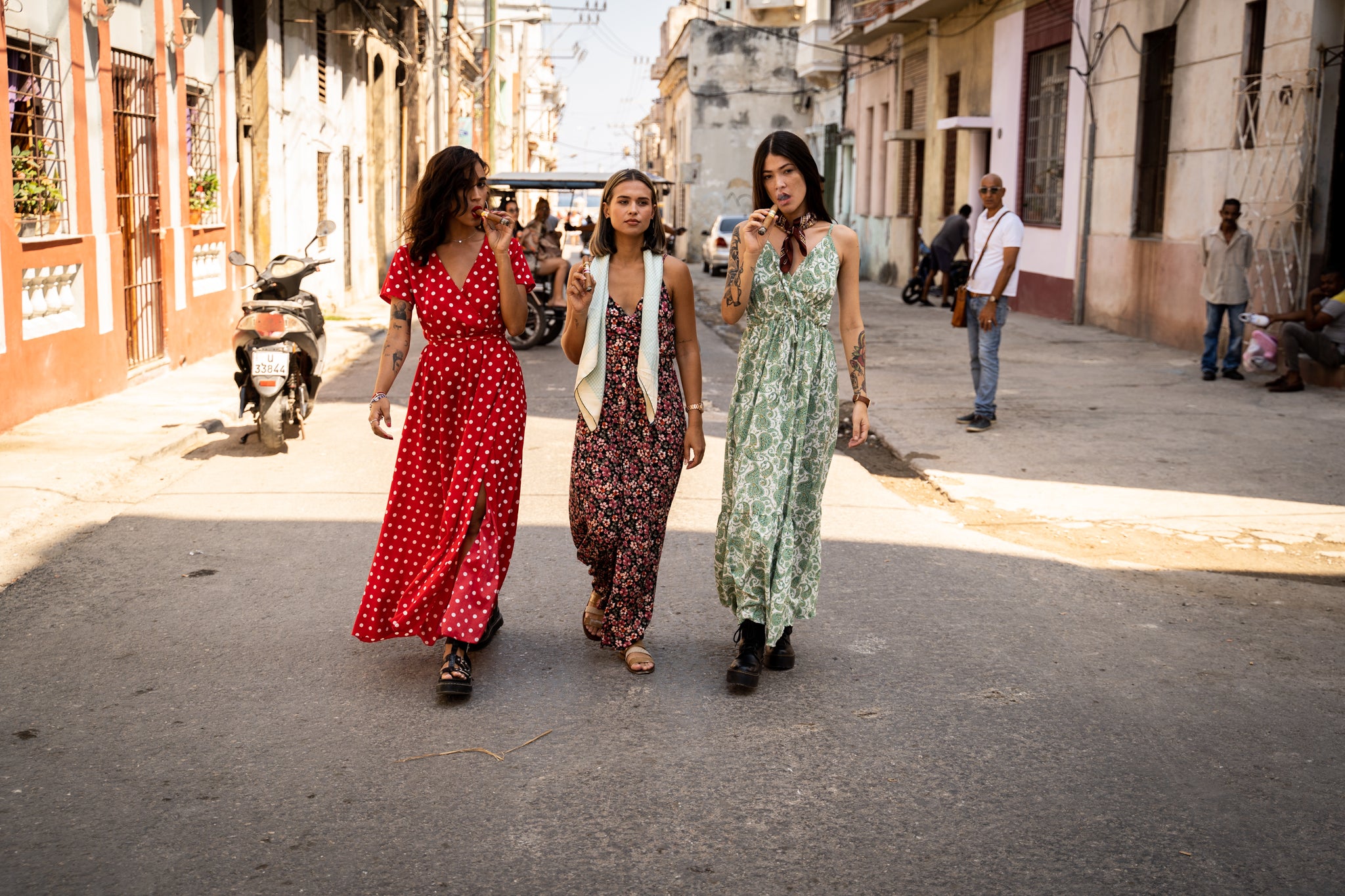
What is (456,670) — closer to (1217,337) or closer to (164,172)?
(164,172)

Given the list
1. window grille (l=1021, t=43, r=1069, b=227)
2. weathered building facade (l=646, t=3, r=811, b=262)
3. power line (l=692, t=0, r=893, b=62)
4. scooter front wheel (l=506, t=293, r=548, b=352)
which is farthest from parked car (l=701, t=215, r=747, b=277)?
scooter front wheel (l=506, t=293, r=548, b=352)

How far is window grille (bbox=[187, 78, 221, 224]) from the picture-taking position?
44.0 ft

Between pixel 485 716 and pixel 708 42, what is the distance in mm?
42202

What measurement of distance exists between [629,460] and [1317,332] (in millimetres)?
8906

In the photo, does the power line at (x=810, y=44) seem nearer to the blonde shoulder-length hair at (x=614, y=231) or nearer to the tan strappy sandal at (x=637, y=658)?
the blonde shoulder-length hair at (x=614, y=231)

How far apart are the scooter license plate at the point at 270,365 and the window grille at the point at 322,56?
11809 millimetres

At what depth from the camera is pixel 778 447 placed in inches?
172

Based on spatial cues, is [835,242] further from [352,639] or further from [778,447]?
[352,639]

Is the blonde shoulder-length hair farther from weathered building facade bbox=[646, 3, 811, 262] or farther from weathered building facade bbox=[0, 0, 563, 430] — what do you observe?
weathered building facade bbox=[646, 3, 811, 262]

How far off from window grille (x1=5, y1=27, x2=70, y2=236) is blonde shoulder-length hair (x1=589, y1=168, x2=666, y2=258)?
6099 millimetres

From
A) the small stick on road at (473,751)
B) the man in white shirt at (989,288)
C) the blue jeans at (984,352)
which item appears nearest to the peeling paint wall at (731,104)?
the man in white shirt at (989,288)

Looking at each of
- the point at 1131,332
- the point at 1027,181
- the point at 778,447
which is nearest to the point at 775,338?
the point at 778,447

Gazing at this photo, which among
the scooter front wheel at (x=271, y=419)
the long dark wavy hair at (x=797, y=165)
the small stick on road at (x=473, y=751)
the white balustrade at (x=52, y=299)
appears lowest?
the small stick on road at (x=473, y=751)

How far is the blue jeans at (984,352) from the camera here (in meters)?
9.47
